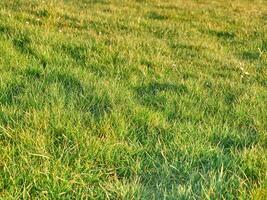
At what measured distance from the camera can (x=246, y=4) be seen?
16016 millimetres

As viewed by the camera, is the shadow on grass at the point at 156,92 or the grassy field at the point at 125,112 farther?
the shadow on grass at the point at 156,92

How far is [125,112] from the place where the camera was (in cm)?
466

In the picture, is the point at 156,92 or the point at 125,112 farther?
the point at 156,92

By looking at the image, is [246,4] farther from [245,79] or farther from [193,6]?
[245,79]

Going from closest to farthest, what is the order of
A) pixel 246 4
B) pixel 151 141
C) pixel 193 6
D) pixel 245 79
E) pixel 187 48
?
pixel 151 141, pixel 245 79, pixel 187 48, pixel 193 6, pixel 246 4

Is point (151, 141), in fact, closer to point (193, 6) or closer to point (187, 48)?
point (187, 48)

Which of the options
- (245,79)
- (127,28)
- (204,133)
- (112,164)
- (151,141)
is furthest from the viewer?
(127,28)

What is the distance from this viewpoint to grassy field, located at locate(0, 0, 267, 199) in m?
3.39

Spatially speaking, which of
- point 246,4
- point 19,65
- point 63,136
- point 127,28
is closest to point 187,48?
point 127,28

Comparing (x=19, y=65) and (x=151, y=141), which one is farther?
(x=19, y=65)

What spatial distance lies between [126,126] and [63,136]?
693 mm

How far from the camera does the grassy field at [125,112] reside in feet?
11.1

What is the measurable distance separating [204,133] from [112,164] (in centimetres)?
118

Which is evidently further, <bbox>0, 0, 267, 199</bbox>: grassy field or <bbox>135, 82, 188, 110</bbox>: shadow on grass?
<bbox>135, 82, 188, 110</bbox>: shadow on grass
